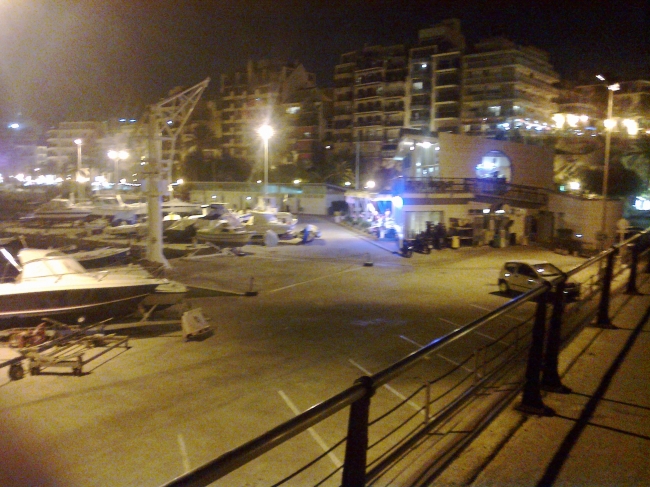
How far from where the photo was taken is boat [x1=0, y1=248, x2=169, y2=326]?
42.7 ft

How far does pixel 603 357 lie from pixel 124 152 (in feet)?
164

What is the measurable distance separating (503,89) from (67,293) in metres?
59.1

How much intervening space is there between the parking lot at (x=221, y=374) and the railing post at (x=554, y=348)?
12.9ft

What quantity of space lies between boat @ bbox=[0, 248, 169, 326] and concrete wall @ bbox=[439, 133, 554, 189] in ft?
83.7

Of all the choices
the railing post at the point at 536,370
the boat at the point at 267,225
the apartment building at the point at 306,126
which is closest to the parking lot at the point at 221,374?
the railing post at the point at 536,370

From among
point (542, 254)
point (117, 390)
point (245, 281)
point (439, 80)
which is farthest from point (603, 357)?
point (439, 80)

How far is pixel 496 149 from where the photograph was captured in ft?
127

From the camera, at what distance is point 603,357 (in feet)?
16.7

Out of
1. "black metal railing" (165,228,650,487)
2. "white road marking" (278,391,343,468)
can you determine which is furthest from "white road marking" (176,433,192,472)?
"white road marking" (278,391,343,468)

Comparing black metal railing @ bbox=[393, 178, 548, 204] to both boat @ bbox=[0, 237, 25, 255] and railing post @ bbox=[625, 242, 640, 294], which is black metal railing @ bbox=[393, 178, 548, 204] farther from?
railing post @ bbox=[625, 242, 640, 294]

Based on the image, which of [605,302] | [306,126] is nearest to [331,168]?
[306,126]

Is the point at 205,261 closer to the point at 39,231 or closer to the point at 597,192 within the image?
the point at 39,231

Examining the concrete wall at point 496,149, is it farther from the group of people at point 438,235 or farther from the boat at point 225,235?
the boat at point 225,235

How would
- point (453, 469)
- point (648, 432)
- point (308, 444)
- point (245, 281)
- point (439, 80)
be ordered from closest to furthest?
point (453, 469)
point (648, 432)
point (308, 444)
point (245, 281)
point (439, 80)
